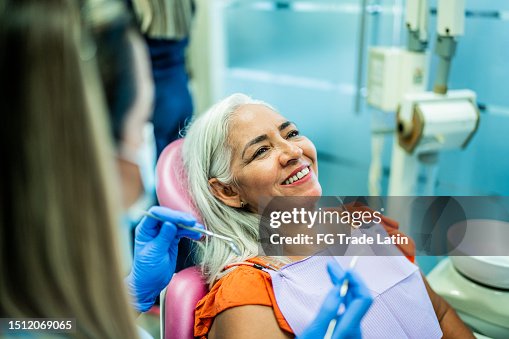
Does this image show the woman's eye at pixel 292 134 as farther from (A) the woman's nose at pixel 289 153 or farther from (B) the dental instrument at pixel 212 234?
(B) the dental instrument at pixel 212 234

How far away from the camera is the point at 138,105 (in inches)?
25.3

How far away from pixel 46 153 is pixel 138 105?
17 centimetres

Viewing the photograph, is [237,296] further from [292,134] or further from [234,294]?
[292,134]

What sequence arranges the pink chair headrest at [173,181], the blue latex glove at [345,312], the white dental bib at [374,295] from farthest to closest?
the pink chair headrest at [173,181] → the white dental bib at [374,295] → the blue latex glove at [345,312]

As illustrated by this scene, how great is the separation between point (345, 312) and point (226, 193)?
1.02 ft

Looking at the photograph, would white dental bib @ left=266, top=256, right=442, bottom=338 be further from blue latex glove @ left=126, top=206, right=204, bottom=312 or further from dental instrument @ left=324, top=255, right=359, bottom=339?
blue latex glove @ left=126, top=206, right=204, bottom=312

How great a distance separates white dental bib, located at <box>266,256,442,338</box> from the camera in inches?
35.0

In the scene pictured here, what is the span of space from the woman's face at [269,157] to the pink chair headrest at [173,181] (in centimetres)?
12

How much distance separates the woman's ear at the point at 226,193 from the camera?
94 centimetres

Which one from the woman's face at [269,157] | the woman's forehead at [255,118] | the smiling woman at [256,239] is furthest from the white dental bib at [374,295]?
the woman's forehead at [255,118]

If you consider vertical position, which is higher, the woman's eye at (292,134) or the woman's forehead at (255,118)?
the woman's forehead at (255,118)

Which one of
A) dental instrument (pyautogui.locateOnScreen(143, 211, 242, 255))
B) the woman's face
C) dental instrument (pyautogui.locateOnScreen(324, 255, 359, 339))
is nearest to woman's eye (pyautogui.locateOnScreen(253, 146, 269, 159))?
the woman's face

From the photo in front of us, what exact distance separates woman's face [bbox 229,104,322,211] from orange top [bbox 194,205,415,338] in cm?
11

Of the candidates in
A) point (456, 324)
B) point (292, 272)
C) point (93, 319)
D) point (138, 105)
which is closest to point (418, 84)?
point (456, 324)
